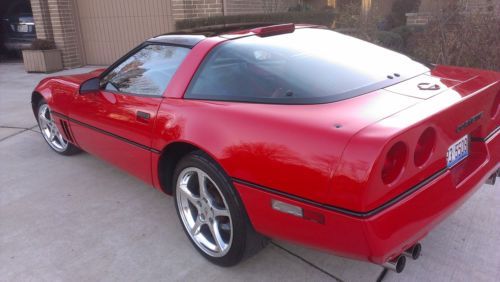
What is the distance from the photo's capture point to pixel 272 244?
2.85m

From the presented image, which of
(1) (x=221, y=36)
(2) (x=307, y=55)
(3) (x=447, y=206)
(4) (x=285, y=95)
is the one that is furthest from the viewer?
(1) (x=221, y=36)

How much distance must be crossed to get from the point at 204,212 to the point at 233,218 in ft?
1.22

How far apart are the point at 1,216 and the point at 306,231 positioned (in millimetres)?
2684

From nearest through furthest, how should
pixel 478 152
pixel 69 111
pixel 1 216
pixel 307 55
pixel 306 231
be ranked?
pixel 306 231, pixel 478 152, pixel 307 55, pixel 1 216, pixel 69 111

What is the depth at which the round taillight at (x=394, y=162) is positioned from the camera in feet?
6.03

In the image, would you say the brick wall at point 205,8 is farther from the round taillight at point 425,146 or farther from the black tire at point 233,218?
the round taillight at point 425,146

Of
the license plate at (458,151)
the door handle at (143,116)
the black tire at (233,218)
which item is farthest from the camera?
the door handle at (143,116)

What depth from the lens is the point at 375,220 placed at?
1763 mm

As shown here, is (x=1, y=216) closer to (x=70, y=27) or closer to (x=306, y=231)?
(x=306, y=231)

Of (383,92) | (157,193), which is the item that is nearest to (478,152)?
(383,92)

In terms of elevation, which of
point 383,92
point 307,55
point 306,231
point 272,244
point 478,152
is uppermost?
point 307,55

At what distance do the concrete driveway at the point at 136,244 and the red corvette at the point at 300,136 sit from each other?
0.27 m

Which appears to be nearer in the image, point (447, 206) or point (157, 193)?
point (447, 206)

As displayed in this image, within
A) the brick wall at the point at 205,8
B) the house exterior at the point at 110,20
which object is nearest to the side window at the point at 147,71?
the brick wall at the point at 205,8
